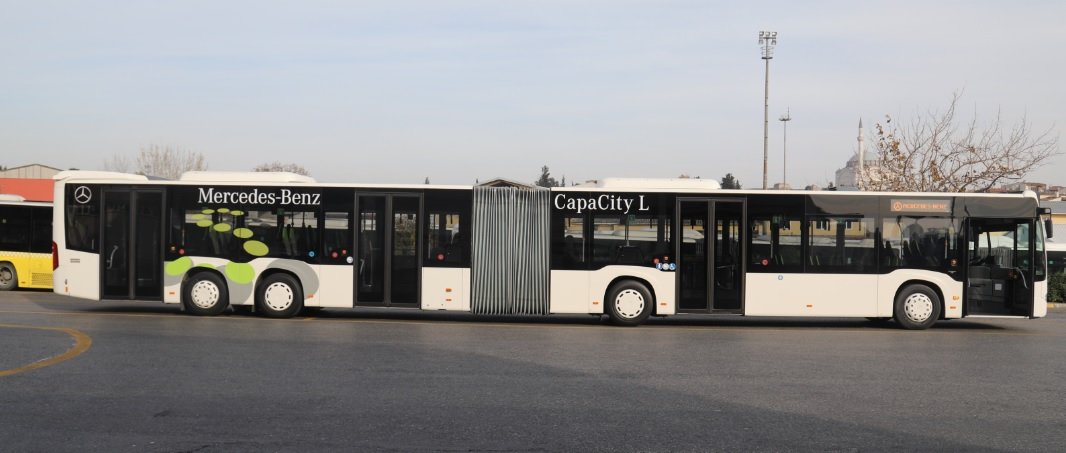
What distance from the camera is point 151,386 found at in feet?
31.8

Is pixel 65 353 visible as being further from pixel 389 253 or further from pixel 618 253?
pixel 618 253

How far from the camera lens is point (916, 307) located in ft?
56.0

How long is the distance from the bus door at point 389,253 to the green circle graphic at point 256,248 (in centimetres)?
179

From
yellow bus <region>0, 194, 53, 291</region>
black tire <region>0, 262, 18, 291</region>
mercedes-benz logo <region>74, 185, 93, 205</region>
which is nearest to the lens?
mercedes-benz logo <region>74, 185, 93, 205</region>

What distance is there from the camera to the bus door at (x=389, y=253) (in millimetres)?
17078

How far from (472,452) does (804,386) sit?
4.76m

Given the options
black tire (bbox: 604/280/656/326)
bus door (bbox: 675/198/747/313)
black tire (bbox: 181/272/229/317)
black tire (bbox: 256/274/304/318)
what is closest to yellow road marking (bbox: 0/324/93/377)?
black tire (bbox: 181/272/229/317)

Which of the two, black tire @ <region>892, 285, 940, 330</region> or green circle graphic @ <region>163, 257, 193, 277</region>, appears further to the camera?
green circle graphic @ <region>163, 257, 193, 277</region>

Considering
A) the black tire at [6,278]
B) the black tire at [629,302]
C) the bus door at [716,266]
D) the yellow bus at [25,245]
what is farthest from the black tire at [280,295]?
the black tire at [6,278]

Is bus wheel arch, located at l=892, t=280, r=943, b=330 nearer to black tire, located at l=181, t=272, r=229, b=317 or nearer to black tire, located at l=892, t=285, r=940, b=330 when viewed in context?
black tire, located at l=892, t=285, r=940, b=330

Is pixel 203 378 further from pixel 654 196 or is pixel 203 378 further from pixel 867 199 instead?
pixel 867 199

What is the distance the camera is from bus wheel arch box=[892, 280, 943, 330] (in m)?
17.0

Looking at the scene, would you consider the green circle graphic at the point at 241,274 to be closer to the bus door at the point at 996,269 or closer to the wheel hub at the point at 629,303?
the wheel hub at the point at 629,303

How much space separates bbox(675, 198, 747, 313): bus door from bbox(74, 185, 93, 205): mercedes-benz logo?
11.1 m
